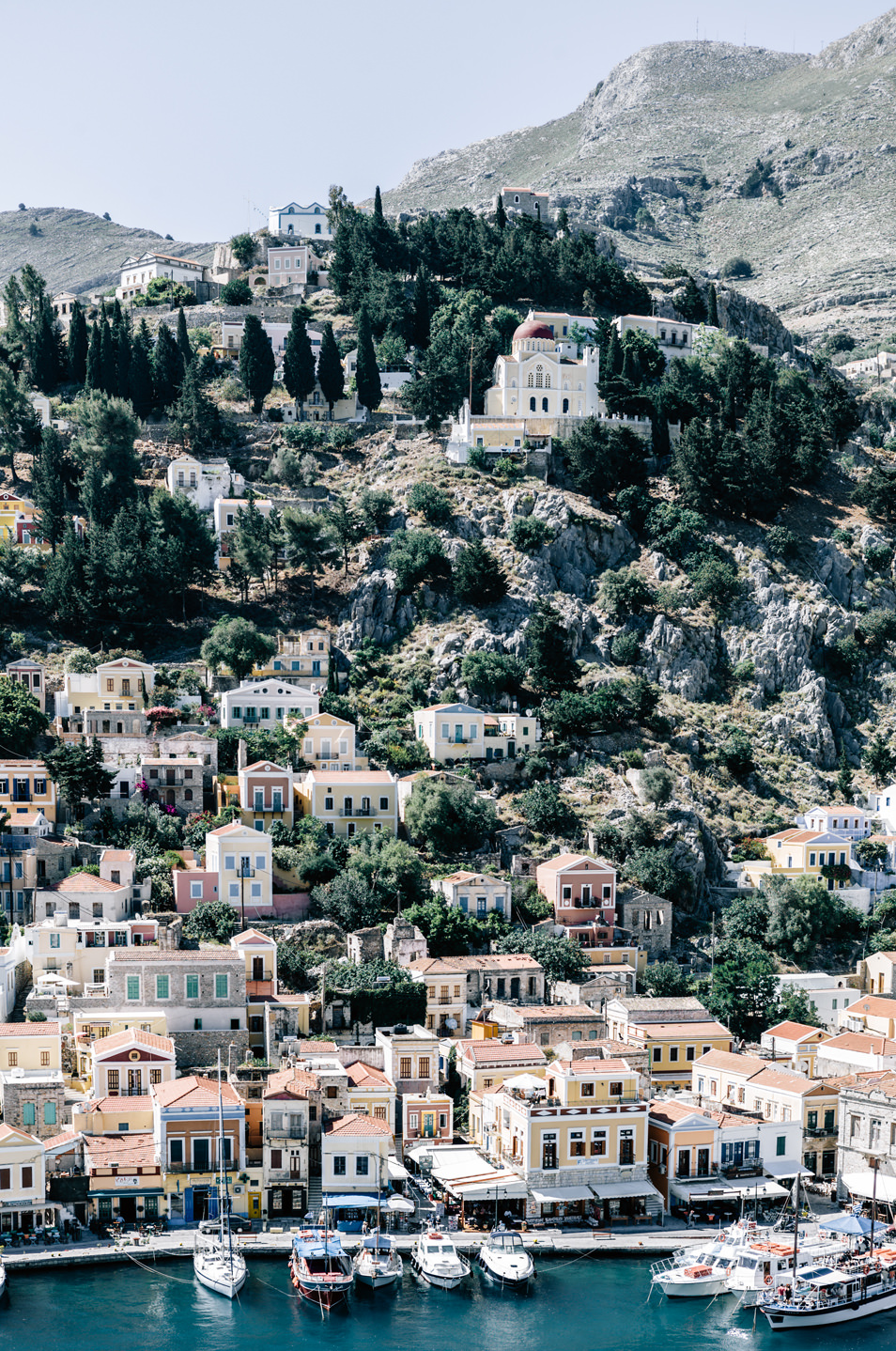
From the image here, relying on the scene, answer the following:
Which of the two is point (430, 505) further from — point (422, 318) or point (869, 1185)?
point (869, 1185)

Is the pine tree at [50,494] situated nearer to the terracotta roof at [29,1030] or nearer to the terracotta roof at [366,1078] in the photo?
the terracotta roof at [29,1030]

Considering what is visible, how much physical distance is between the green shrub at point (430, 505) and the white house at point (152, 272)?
34.9 m

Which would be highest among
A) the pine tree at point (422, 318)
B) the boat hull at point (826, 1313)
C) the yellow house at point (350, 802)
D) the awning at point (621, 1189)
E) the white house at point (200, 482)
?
the pine tree at point (422, 318)

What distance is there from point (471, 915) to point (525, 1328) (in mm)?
22178

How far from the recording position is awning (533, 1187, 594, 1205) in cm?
4828

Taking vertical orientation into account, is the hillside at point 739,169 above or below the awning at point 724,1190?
above

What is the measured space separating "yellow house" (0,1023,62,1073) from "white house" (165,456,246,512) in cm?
3897

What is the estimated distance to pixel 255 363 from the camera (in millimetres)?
93625

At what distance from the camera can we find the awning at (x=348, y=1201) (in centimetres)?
4672

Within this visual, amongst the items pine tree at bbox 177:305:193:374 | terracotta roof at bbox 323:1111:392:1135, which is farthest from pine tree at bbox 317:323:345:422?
terracotta roof at bbox 323:1111:392:1135

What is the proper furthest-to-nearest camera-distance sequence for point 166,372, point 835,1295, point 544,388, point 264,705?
point 166,372 < point 544,388 < point 264,705 < point 835,1295

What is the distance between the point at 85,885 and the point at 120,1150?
13.8 m

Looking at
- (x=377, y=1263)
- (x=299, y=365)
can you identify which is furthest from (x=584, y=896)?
(x=299, y=365)

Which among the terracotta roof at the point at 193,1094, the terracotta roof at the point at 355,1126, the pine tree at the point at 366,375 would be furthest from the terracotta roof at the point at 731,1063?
the pine tree at the point at 366,375
